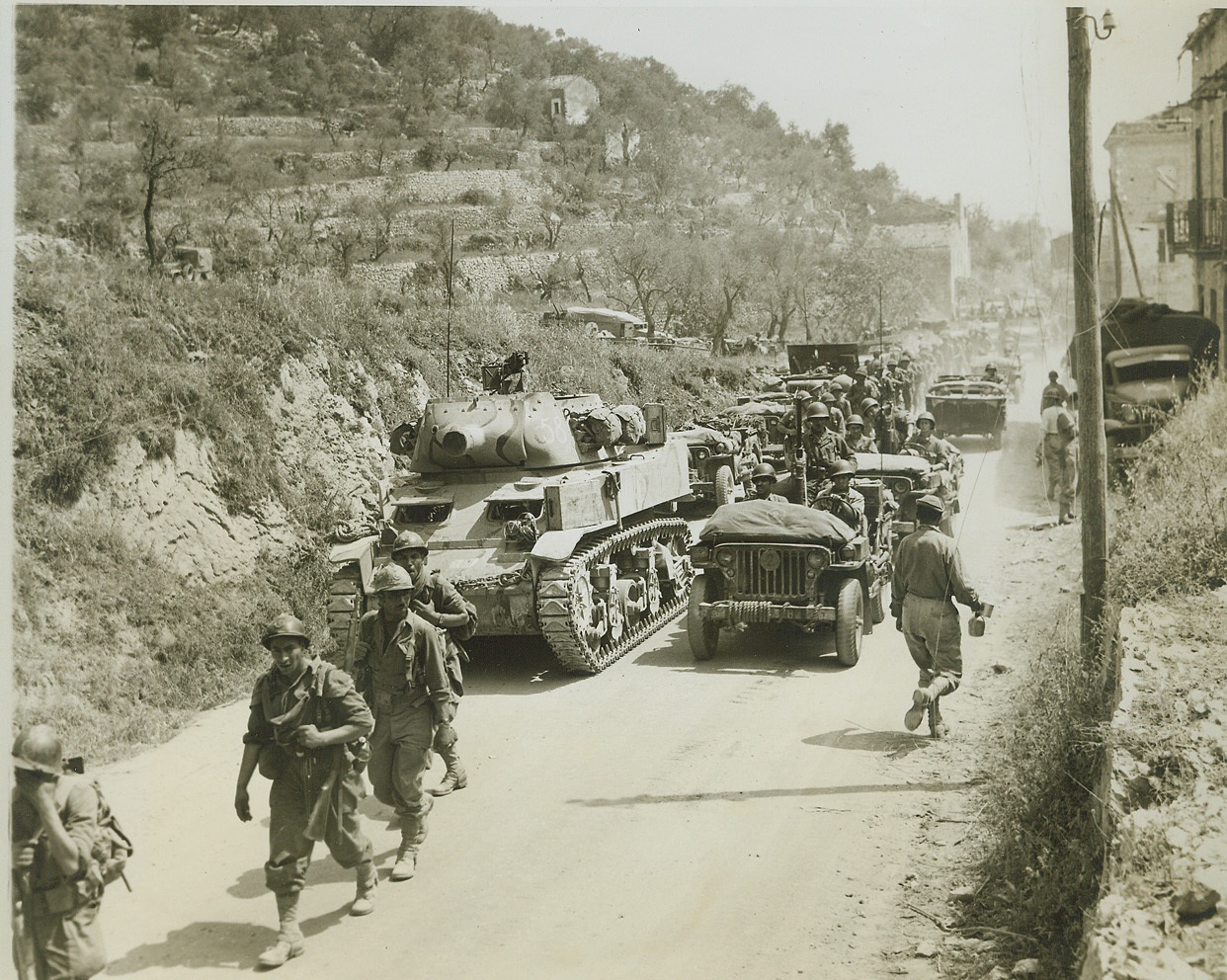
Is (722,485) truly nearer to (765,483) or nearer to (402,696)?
(765,483)

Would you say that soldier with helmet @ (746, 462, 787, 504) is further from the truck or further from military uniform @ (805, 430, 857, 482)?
the truck

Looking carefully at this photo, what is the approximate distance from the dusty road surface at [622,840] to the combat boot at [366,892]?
75 mm

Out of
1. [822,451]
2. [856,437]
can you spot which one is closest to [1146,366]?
[856,437]

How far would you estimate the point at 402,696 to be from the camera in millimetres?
6535

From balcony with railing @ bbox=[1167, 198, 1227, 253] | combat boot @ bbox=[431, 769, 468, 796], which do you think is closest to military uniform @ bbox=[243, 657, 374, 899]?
combat boot @ bbox=[431, 769, 468, 796]

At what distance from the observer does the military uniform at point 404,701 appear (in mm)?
6473

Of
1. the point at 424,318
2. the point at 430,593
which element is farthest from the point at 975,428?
the point at 430,593

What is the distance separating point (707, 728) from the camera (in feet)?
29.5

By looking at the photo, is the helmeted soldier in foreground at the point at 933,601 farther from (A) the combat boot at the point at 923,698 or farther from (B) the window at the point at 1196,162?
(B) the window at the point at 1196,162

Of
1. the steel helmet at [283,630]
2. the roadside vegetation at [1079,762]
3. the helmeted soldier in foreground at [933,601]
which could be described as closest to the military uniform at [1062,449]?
the roadside vegetation at [1079,762]

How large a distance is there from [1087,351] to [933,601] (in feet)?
6.79

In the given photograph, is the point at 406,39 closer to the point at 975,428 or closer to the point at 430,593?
the point at 975,428

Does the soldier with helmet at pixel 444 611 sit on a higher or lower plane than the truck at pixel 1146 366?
lower

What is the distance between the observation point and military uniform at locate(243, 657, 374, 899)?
223 inches
